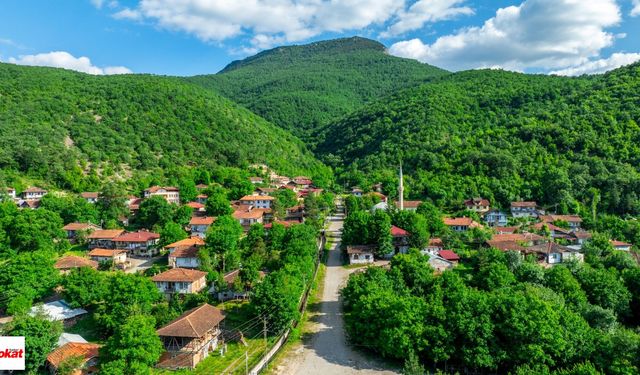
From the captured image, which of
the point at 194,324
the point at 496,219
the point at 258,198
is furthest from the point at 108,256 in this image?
the point at 496,219

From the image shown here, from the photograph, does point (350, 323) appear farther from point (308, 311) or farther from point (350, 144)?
point (350, 144)

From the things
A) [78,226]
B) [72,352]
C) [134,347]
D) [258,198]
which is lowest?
[72,352]

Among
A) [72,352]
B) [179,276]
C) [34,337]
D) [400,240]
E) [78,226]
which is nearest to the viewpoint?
[34,337]

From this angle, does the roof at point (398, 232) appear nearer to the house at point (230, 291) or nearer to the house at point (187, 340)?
the house at point (230, 291)

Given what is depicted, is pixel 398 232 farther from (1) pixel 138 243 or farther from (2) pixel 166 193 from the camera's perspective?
(2) pixel 166 193

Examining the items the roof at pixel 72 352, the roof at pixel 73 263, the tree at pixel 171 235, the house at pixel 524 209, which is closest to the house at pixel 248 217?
the tree at pixel 171 235

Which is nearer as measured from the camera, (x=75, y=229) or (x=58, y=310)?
(x=58, y=310)

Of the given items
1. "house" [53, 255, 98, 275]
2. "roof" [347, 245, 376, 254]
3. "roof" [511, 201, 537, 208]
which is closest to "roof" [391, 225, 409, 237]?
"roof" [347, 245, 376, 254]
